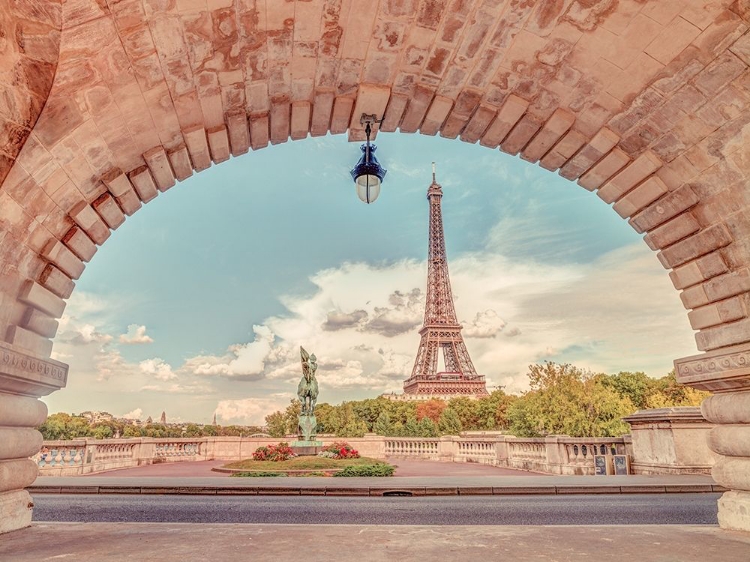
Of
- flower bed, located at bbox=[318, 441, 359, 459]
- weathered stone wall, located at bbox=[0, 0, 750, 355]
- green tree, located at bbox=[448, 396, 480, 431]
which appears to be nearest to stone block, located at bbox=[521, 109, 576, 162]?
weathered stone wall, located at bbox=[0, 0, 750, 355]

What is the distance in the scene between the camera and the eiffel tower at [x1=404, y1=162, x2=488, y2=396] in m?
84.9

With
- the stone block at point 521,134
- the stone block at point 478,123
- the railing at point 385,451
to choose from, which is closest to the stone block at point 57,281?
the stone block at point 478,123

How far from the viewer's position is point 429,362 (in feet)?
283

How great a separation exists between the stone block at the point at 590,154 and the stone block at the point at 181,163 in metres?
4.59

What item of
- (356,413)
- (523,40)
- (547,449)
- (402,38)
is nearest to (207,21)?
(402,38)

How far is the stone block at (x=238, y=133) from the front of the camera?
18.4 feet

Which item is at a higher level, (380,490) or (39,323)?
(39,323)

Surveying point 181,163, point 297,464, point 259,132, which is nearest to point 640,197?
point 259,132

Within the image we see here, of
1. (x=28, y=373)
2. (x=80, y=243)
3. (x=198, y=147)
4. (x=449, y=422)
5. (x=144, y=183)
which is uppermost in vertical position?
(x=198, y=147)

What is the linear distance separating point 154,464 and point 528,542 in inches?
889

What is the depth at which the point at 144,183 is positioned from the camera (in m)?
5.57

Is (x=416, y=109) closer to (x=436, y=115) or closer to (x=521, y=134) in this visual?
(x=436, y=115)

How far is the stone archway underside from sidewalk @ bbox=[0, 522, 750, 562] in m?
0.80

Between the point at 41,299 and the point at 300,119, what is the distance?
3335mm
